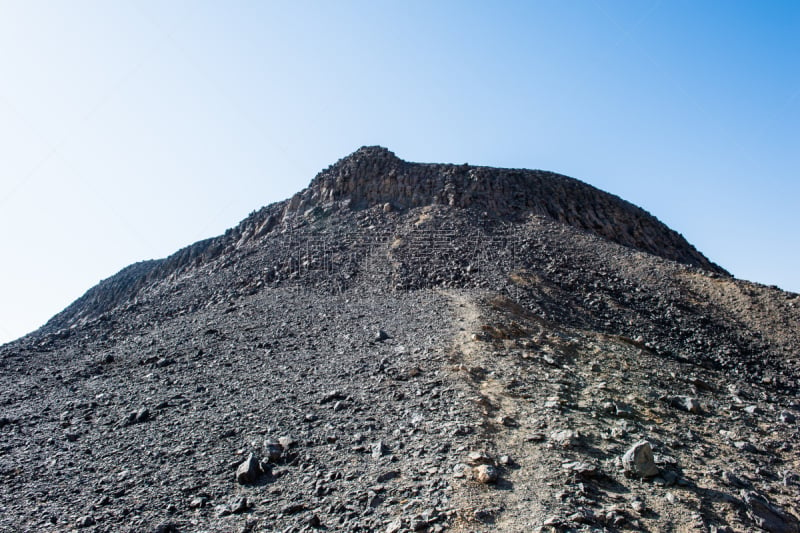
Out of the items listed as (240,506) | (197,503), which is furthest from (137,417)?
(240,506)

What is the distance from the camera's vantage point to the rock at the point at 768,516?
18.2 ft

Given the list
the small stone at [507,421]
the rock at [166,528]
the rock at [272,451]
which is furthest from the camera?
the small stone at [507,421]

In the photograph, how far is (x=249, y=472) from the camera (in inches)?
259

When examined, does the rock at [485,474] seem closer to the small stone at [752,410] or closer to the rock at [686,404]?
the rock at [686,404]

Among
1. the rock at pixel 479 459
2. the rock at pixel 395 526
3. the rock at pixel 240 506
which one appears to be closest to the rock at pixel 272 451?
the rock at pixel 240 506

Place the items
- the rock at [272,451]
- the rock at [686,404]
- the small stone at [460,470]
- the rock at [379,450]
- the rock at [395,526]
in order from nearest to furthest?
the rock at [395,526] → the small stone at [460,470] → the rock at [379,450] → the rock at [272,451] → the rock at [686,404]

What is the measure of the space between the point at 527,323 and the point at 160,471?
9.02m

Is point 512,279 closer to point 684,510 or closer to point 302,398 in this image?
point 302,398

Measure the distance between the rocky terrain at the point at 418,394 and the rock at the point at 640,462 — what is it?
0.03m

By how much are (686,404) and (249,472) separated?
7242 millimetres

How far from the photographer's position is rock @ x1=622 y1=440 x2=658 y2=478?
6.21 meters

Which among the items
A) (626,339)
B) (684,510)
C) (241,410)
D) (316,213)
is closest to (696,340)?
(626,339)

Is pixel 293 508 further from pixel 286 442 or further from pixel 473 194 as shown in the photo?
pixel 473 194

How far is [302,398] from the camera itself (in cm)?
902
